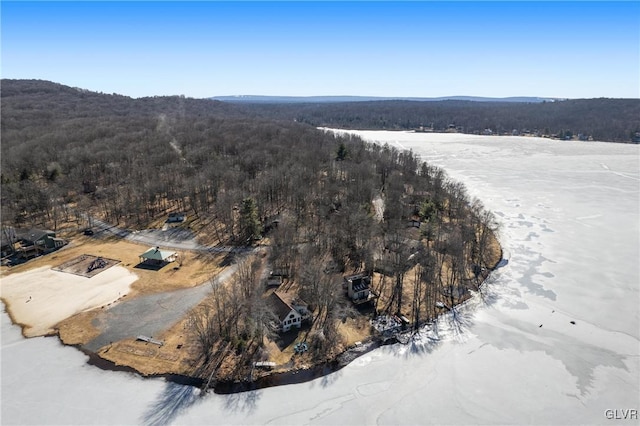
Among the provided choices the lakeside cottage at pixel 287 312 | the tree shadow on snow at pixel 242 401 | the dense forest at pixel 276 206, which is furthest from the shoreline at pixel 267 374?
the lakeside cottage at pixel 287 312

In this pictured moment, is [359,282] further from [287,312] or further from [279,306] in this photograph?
[279,306]

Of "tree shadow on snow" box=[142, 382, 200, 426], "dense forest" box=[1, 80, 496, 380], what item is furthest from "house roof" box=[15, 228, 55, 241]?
"tree shadow on snow" box=[142, 382, 200, 426]

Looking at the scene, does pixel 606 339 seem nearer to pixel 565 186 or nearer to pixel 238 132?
pixel 565 186

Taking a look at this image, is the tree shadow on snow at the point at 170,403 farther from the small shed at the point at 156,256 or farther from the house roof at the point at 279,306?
the small shed at the point at 156,256

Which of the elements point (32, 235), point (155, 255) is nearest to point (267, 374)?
point (155, 255)

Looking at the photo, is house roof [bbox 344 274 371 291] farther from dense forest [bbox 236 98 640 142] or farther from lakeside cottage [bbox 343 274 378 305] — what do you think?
dense forest [bbox 236 98 640 142]

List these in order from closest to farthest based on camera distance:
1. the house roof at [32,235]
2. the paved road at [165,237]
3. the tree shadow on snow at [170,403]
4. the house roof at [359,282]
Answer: the tree shadow on snow at [170,403] → the house roof at [359,282] → the house roof at [32,235] → the paved road at [165,237]
